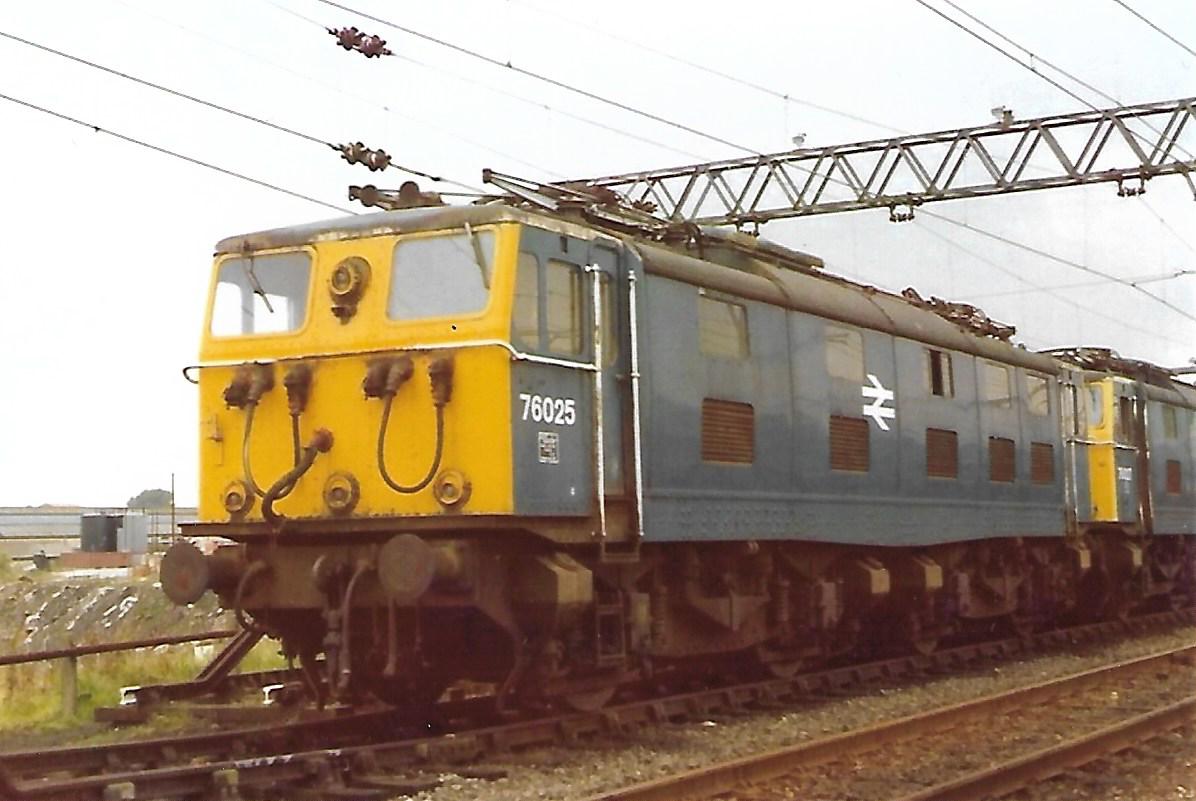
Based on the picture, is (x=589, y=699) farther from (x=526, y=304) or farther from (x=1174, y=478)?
(x=1174, y=478)

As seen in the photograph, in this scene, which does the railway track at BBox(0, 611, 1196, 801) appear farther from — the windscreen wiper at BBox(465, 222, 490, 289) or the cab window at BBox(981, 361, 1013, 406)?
the cab window at BBox(981, 361, 1013, 406)

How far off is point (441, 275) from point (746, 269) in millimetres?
3833

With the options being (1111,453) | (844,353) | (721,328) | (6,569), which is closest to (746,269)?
(721,328)

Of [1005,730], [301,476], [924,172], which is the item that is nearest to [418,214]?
[301,476]

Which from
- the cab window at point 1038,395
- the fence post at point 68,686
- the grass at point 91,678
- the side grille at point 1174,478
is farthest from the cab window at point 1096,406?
the fence post at point 68,686

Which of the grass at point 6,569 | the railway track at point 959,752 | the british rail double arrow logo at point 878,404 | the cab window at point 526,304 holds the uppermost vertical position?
the cab window at point 526,304

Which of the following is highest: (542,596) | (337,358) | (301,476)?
(337,358)

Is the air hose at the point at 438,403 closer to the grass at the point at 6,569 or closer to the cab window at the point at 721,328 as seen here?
the cab window at the point at 721,328

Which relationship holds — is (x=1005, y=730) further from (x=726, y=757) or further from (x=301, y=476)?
(x=301, y=476)

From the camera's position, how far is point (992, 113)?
23.9 meters

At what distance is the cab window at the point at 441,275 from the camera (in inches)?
400

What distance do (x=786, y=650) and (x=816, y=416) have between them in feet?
7.14

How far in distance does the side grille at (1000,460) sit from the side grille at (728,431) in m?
5.84

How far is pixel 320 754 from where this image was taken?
28.9 ft
